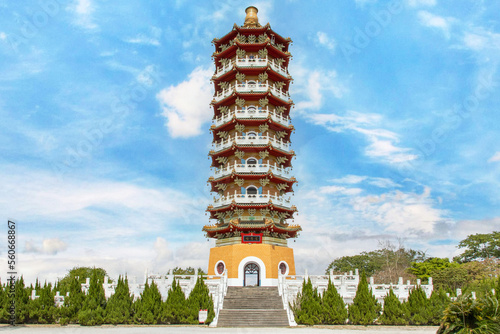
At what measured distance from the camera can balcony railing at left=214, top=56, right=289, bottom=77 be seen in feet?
122

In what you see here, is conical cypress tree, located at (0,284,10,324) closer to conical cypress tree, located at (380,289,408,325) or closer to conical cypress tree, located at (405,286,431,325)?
conical cypress tree, located at (380,289,408,325)

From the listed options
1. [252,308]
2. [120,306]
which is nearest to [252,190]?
[252,308]

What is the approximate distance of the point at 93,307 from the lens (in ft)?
78.4

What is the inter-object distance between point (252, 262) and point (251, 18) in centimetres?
2331

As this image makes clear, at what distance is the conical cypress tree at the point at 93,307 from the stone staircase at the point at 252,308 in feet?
21.9

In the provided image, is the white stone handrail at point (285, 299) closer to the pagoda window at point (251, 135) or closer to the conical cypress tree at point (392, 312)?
the conical cypress tree at point (392, 312)

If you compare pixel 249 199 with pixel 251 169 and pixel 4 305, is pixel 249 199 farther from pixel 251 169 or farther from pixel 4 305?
pixel 4 305

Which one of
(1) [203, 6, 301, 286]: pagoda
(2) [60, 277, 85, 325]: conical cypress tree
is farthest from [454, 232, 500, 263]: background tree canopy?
(2) [60, 277, 85, 325]: conical cypress tree

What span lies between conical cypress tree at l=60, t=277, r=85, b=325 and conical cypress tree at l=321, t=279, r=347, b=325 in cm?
1386

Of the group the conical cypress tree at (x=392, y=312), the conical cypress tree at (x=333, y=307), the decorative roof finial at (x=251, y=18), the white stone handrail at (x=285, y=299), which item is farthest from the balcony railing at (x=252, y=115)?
the conical cypress tree at (x=392, y=312)

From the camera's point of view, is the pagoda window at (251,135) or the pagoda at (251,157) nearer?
the pagoda at (251,157)

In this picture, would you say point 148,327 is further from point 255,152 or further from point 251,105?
point 251,105

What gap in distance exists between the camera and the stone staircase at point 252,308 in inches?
939

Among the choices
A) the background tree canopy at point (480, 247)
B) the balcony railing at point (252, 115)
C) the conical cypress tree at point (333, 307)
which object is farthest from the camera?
the background tree canopy at point (480, 247)
